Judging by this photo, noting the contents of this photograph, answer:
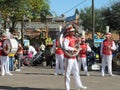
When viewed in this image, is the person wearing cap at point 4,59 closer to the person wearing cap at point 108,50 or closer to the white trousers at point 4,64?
the white trousers at point 4,64

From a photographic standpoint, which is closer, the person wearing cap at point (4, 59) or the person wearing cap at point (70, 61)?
the person wearing cap at point (70, 61)

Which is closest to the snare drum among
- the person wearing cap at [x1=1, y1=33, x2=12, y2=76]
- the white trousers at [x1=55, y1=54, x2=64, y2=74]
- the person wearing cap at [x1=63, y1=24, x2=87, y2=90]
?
the person wearing cap at [x1=1, y1=33, x2=12, y2=76]

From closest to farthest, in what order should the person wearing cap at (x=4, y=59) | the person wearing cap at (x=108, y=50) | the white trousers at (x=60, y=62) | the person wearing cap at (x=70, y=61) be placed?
1. the person wearing cap at (x=70, y=61)
2. the person wearing cap at (x=108, y=50)
3. the person wearing cap at (x=4, y=59)
4. the white trousers at (x=60, y=62)

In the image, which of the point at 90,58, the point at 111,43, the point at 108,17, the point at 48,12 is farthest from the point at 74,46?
the point at 48,12

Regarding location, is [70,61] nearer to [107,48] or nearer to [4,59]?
[107,48]

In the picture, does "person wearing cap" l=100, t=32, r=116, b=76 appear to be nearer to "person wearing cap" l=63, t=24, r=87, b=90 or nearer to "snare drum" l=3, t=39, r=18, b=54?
"snare drum" l=3, t=39, r=18, b=54

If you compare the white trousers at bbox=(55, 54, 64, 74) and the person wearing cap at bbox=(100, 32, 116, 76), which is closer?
the person wearing cap at bbox=(100, 32, 116, 76)

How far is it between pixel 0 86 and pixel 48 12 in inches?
1921

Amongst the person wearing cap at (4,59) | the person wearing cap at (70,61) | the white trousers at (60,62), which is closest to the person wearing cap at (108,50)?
the white trousers at (60,62)

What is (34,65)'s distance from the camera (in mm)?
32531

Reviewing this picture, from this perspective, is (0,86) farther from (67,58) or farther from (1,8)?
(1,8)

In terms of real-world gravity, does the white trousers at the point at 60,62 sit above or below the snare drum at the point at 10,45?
below

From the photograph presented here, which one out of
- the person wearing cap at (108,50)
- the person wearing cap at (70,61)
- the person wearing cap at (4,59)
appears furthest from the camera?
the person wearing cap at (4,59)

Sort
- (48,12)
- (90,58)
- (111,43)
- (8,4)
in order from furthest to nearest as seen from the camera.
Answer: (48,12)
(8,4)
(90,58)
(111,43)
